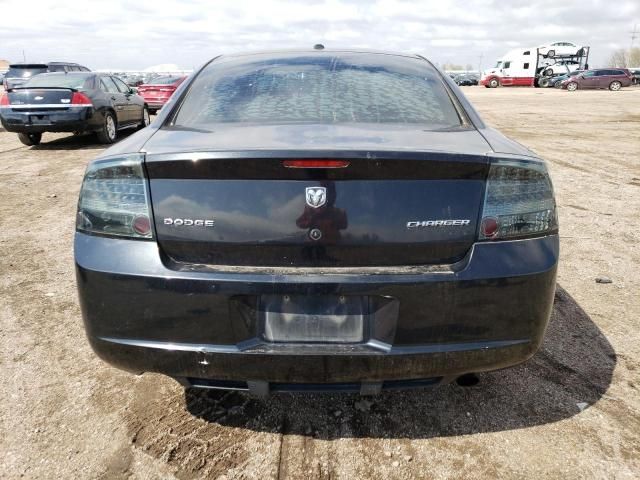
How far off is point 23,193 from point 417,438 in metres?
6.49

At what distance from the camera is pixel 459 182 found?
6.03 ft

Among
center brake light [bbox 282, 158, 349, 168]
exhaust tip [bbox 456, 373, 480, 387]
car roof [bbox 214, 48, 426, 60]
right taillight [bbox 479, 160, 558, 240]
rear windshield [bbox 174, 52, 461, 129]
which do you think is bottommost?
exhaust tip [bbox 456, 373, 480, 387]

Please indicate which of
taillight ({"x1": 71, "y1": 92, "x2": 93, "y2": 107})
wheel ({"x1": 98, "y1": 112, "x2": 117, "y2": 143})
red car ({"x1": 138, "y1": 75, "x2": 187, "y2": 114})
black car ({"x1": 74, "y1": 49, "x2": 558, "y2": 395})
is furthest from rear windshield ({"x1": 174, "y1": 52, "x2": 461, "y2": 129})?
red car ({"x1": 138, "y1": 75, "x2": 187, "y2": 114})

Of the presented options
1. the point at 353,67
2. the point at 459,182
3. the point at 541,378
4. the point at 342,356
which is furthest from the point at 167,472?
the point at 353,67

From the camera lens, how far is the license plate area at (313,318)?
5.92 ft

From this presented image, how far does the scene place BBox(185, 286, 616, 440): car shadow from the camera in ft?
7.52

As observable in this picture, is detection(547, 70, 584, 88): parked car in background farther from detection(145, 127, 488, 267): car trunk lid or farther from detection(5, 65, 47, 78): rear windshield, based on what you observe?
detection(145, 127, 488, 267): car trunk lid

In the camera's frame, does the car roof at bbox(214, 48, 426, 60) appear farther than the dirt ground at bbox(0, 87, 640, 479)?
Yes

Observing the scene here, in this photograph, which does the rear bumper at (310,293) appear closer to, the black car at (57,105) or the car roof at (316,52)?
the car roof at (316,52)

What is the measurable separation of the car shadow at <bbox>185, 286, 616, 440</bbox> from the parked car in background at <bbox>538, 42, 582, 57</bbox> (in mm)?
47767

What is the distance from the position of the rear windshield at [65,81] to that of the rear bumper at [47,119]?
22.5 inches

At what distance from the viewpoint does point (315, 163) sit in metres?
1.79


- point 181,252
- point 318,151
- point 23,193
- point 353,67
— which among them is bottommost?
point 23,193

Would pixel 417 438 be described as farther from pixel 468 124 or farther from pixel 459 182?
pixel 468 124
